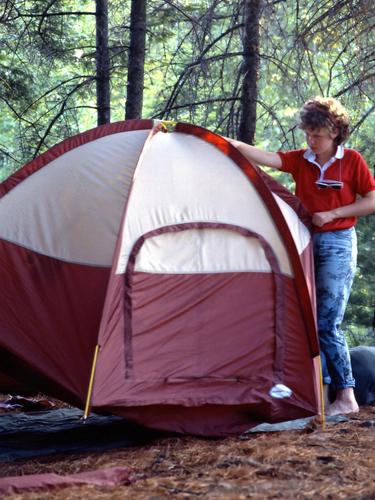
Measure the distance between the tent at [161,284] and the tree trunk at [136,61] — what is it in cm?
301

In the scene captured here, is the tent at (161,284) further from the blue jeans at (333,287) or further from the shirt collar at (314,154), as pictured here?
the shirt collar at (314,154)

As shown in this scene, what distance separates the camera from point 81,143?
5.01 m

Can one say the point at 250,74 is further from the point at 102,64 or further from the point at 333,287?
the point at 333,287

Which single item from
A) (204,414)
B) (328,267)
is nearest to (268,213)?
(328,267)

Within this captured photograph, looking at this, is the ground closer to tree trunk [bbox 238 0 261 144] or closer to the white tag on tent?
the white tag on tent

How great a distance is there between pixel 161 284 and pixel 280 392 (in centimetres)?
97

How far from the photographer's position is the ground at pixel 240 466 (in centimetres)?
338

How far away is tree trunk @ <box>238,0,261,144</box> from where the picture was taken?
6.93 metres

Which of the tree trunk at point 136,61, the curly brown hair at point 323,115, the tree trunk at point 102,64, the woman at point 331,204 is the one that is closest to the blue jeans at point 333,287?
the woman at point 331,204

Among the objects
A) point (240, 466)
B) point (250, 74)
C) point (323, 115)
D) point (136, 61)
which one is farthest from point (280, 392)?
point (136, 61)

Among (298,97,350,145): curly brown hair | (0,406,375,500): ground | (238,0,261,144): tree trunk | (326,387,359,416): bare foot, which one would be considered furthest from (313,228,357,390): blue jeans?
(238,0,261,144): tree trunk

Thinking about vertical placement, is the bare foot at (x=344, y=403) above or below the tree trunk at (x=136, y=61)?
below

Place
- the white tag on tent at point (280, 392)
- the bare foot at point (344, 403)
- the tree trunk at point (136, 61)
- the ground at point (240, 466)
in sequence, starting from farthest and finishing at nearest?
1. the tree trunk at point (136, 61)
2. the bare foot at point (344, 403)
3. the white tag on tent at point (280, 392)
4. the ground at point (240, 466)

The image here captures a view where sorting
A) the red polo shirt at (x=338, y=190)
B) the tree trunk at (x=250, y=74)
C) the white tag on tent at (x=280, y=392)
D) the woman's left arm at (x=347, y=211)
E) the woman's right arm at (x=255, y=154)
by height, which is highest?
the tree trunk at (x=250, y=74)
